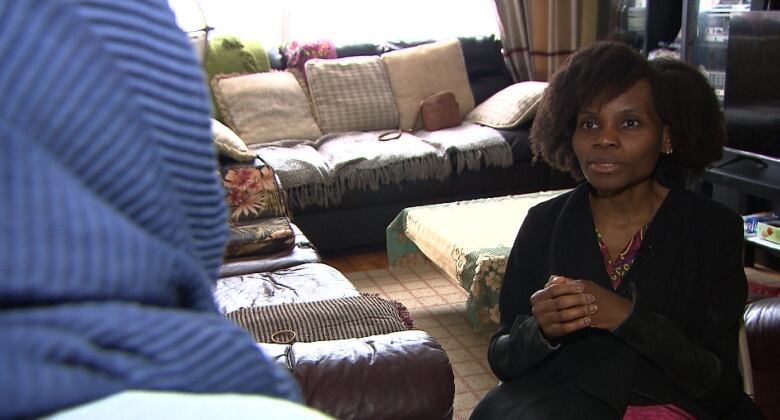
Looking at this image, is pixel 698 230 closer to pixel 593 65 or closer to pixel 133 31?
pixel 593 65

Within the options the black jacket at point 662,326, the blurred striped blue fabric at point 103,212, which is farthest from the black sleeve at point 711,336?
the blurred striped blue fabric at point 103,212

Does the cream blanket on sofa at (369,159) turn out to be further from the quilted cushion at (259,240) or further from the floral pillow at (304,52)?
the quilted cushion at (259,240)

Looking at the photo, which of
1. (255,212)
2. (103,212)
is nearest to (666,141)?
(103,212)

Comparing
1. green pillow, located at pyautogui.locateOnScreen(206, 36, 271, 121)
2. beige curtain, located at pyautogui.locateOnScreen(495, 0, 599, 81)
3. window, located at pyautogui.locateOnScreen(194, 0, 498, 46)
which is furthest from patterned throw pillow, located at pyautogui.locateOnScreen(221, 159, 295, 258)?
beige curtain, located at pyautogui.locateOnScreen(495, 0, 599, 81)

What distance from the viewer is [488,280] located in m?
2.59

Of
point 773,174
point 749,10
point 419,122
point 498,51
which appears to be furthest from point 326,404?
point 498,51

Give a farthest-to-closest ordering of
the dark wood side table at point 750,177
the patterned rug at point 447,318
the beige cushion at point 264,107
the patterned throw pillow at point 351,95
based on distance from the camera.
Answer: the patterned throw pillow at point 351,95
the beige cushion at point 264,107
the dark wood side table at point 750,177
the patterned rug at point 447,318

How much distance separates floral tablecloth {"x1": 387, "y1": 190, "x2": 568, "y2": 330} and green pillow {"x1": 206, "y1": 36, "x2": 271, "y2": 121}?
1541 mm

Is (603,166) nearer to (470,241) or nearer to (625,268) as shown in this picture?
(625,268)

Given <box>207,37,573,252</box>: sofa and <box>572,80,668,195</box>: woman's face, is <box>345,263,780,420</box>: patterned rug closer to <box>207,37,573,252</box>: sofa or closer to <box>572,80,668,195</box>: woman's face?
<box>207,37,573,252</box>: sofa

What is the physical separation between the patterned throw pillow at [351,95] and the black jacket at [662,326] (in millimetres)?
3070

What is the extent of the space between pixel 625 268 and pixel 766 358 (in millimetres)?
458

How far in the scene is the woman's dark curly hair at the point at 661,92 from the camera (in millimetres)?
1551

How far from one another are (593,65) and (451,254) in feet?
4.23
